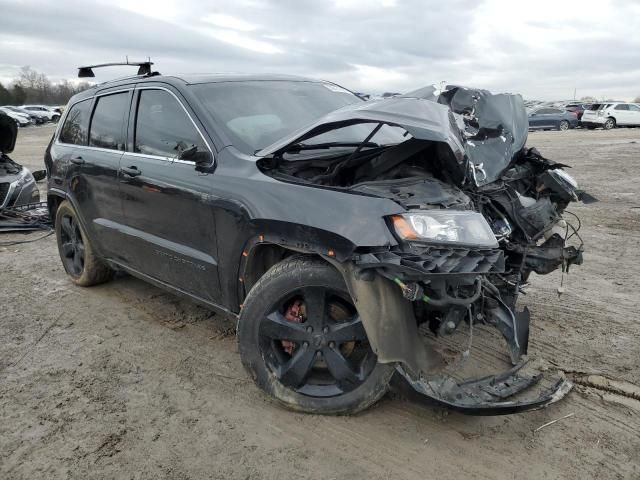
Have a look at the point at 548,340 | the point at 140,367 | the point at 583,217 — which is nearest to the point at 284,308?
the point at 140,367

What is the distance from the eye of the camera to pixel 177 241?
3.62 meters

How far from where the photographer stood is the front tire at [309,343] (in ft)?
9.20

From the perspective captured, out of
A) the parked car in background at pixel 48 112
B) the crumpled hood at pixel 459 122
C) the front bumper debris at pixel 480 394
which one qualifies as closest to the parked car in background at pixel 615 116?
the crumpled hood at pixel 459 122

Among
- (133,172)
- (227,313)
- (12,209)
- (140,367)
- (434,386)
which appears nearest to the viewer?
(434,386)

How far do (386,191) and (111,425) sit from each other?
2.03 m

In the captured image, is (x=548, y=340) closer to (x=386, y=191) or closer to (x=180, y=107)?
(x=386, y=191)

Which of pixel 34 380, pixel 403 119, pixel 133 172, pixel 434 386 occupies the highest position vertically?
pixel 403 119

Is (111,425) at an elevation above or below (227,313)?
below

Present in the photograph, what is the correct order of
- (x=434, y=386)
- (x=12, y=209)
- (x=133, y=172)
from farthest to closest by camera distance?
(x=12, y=209)
(x=133, y=172)
(x=434, y=386)

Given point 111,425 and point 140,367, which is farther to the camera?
point 140,367

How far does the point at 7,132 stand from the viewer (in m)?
8.60

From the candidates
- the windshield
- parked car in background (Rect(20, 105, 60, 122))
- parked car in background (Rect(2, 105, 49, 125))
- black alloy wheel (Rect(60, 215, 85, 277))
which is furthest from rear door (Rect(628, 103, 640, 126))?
parked car in background (Rect(20, 105, 60, 122))

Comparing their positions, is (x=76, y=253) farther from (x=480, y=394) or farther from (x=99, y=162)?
(x=480, y=394)

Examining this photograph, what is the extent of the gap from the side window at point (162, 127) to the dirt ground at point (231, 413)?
1.44 m
